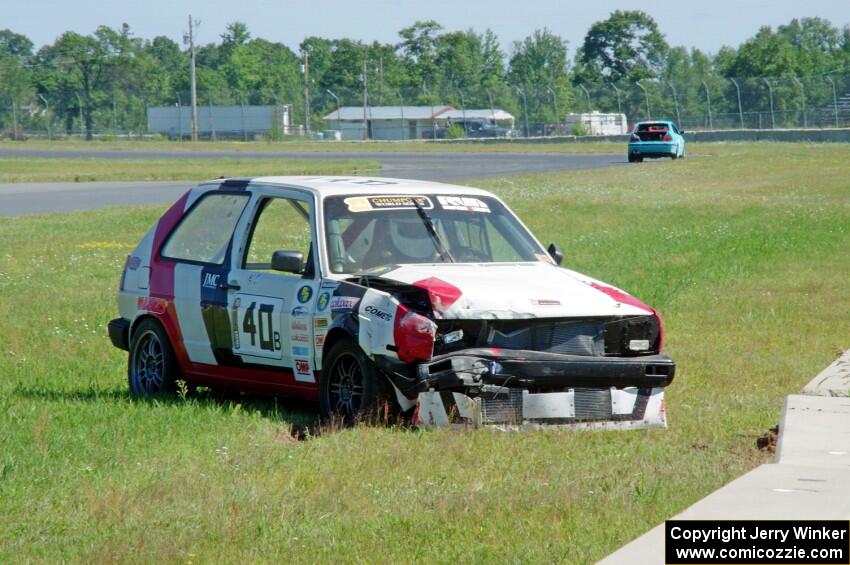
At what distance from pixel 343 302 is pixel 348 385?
19.2 inches

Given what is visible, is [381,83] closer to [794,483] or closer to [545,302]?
[545,302]

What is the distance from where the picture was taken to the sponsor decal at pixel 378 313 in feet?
26.3

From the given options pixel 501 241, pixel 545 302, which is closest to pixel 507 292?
pixel 545 302

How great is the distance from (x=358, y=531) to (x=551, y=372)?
91.4 inches

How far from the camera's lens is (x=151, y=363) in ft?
32.8

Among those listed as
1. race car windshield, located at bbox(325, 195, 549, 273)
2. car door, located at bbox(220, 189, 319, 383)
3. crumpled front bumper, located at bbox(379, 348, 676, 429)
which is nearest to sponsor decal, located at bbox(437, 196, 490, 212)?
race car windshield, located at bbox(325, 195, 549, 273)

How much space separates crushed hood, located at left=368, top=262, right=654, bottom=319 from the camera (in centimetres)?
804

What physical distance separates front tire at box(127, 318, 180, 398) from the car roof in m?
1.14

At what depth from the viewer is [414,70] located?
16700 cm

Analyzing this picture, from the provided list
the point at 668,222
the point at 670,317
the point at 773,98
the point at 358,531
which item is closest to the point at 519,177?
Result: the point at 668,222

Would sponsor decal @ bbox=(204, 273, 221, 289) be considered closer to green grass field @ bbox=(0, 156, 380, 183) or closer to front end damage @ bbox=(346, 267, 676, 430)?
front end damage @ bbox=(346, 267, 676, 430)

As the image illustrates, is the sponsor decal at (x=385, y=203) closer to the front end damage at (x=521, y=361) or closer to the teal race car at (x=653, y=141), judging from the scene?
the front end damage at (x=521, y=361)

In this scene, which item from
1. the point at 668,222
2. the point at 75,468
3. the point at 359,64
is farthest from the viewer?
the point at 359,64

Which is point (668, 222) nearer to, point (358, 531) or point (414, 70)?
point (358, 531)
